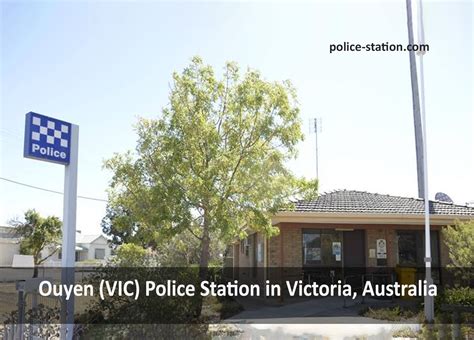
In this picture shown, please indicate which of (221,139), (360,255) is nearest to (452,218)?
(360,255)

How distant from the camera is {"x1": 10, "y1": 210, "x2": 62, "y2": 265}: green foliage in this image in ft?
123

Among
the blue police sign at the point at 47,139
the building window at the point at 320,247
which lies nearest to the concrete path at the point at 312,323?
the building window at the point at 320,247

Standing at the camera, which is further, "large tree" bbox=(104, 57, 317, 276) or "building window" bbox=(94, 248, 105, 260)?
"building window" bbox=(94, 248, 105, 260)

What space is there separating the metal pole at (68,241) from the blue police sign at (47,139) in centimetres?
15

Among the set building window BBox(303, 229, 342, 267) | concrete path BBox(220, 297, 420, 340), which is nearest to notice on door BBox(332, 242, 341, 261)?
building window BBox(303, 229, 342, 267)

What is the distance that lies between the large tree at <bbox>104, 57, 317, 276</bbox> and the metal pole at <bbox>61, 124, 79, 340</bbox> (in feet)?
11.6

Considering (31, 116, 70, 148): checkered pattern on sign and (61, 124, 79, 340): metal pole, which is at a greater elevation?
(31, 116, 70, 148): checkered pattern on sign

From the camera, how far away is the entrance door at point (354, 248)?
17.5 m

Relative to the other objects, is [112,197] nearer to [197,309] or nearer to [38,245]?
[197,309]

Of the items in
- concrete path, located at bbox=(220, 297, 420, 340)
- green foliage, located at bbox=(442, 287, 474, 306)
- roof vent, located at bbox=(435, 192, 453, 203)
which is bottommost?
concrete path, located at bbox=(220, 297, 420, 340)

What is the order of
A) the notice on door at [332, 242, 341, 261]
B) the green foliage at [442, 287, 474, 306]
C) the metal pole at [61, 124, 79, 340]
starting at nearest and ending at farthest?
the metal pole at [61, 124, 79, 340], the green foliage at [442, 287, 474, 306], the notice on door at [332, 242, 341, 261]

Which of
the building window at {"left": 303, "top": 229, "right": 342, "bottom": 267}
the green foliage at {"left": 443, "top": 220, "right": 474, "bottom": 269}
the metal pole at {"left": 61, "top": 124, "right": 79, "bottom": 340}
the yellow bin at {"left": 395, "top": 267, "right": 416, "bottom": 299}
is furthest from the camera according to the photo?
the building window at {"left": 303, "top": 229, "right": 342, "bottom": 267}

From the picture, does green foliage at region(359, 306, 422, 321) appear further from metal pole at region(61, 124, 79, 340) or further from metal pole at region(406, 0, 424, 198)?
metal pole at region(406, 0, 424, 198)

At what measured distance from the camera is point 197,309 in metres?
8.77
